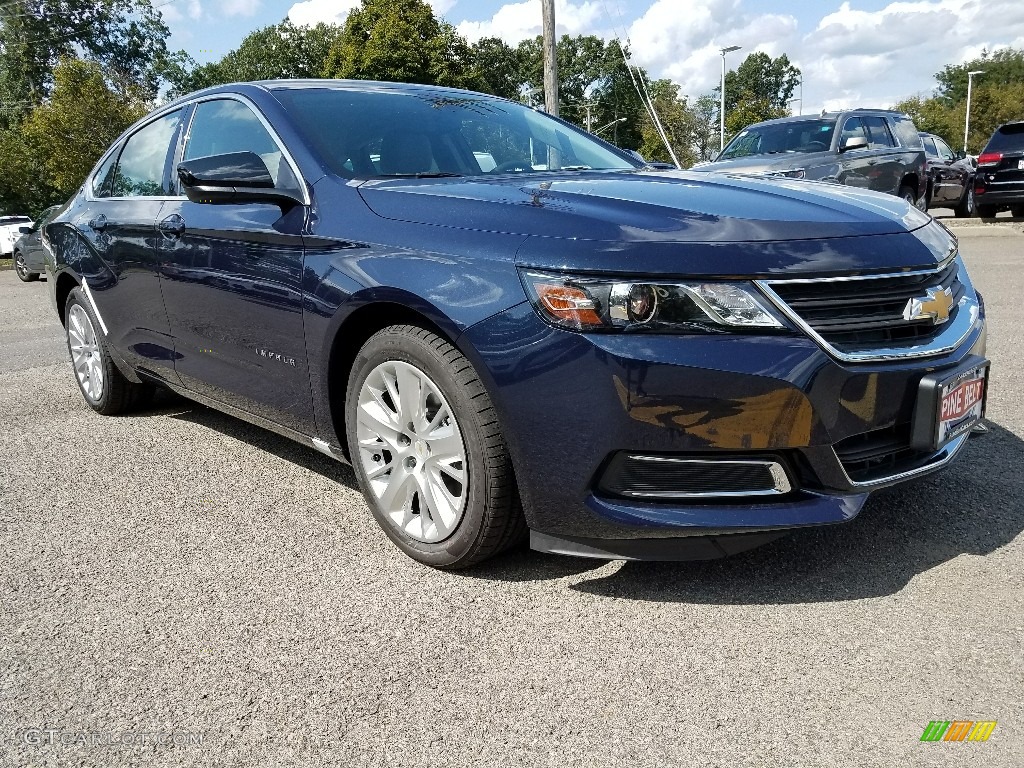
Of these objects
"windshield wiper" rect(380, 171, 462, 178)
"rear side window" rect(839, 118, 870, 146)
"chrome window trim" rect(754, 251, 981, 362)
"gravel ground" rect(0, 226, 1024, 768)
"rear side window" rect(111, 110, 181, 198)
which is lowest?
"gravel ground" rect(0, 226, 1024, 768)

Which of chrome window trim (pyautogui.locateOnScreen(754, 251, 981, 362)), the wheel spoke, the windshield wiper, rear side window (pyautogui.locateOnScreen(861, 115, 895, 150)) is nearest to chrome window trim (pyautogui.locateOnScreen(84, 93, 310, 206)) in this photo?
the windshield wiper

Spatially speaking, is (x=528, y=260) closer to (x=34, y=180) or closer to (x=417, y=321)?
(x=417, y=321)

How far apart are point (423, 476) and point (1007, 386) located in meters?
3.57

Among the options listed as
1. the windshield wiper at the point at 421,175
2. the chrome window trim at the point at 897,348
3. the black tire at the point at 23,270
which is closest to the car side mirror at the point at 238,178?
the windshield wiper at the point at 421,175

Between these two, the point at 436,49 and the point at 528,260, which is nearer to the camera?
the point at 528,260

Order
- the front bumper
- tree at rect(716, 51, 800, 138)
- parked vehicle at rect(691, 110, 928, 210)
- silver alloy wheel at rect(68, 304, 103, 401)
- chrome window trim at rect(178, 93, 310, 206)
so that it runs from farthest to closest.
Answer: tree at rect(716, 51, 800, 138) < parked vehicle at rect(691, 110, 928, 210) < silver alloy wheel at rect(68, 304, 103, 401) < chrome window trim at rect(178, 93, 310, 206) < the front bumper

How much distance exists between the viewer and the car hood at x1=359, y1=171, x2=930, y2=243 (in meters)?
2.47

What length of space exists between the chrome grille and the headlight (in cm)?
7

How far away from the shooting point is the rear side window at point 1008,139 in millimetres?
15862

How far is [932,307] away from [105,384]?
4133 mm

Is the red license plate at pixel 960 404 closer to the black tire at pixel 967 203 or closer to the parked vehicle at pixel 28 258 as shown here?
the parked vehicle at pixel 28 258

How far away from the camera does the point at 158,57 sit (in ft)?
205

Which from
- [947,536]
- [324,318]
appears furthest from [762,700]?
[324,318]

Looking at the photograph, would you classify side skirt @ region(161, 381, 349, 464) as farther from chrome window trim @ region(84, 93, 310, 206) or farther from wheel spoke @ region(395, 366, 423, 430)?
chrome window trim @ region(84, 93, 310, 206)
